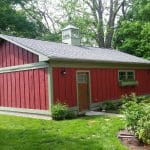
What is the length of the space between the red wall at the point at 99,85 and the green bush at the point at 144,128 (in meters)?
6.58

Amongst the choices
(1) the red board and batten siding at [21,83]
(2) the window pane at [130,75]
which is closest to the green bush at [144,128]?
(1) the red board and batten siding at [21,83]

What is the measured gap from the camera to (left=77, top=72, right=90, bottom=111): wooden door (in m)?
16.1

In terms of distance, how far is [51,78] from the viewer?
14.4m

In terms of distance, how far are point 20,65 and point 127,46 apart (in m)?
16.6

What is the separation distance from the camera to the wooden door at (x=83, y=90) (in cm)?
1611

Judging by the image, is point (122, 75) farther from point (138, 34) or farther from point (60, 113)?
point (138, 34)

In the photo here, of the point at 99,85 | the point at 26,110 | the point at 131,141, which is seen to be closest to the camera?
the point at 131,141

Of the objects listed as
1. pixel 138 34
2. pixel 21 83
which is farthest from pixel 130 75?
pixel 138 34

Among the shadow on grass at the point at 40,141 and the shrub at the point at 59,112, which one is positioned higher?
the shrub at the point at 59,112

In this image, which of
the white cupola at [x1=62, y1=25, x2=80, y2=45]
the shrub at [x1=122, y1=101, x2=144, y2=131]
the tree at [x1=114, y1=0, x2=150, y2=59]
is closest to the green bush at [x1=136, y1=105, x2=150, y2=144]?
the shrub at [x1=122, y1=101, x2=144, y2=131]

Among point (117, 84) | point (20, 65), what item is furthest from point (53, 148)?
point (117, 84)

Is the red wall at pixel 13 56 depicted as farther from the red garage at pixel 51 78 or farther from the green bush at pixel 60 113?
the green bush at pixel 60 113

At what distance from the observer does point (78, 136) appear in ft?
31.4

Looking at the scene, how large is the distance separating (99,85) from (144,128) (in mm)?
9303
